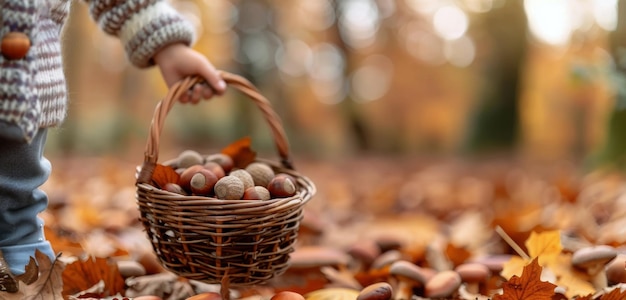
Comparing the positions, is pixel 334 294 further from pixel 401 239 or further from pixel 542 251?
pixel 401 239

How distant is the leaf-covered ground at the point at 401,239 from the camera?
1.38 m

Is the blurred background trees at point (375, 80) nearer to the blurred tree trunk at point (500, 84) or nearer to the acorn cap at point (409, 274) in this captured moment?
the blurred tree trunk at point (500, 84)

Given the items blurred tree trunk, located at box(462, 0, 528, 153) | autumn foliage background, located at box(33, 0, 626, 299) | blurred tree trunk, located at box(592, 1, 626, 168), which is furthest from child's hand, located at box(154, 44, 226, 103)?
blurred tree trunk, located at box(462, 0, 528, 153)

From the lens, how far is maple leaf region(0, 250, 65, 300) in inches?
46.6

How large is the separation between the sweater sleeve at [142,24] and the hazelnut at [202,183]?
34cm

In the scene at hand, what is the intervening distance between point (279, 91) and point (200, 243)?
7425mm

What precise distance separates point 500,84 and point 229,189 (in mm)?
7362

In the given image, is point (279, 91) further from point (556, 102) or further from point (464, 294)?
point (464, 294)

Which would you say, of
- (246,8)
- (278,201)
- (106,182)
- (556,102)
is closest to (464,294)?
(278,201)

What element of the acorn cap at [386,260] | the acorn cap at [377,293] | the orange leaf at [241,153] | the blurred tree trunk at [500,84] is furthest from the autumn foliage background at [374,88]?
the acorn cap at [377,293]

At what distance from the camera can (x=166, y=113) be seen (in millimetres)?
A: 1315

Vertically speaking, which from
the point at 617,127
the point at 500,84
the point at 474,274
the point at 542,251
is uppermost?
the point at 500,84

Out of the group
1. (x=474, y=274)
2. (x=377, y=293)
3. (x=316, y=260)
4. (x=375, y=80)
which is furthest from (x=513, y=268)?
(x=375, y=80)

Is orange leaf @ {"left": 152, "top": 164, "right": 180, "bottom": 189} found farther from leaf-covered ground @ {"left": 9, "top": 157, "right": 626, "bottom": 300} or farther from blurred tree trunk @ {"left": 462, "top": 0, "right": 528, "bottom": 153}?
blurred tree trunk @ {"left": 462, "top": 0, "right": 528, "bottom": 153}
